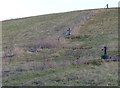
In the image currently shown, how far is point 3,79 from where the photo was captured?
12.3 m

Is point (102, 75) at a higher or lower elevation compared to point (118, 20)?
lower

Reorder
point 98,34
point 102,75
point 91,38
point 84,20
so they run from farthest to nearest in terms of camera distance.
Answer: point 84,20
point 98,34
point 91,38
point 102,75

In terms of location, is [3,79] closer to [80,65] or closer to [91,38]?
[80,65]

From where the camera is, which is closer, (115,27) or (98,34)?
(98,34)

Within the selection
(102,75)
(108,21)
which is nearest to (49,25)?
(108,21)

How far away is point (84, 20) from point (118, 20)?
16.0 feet

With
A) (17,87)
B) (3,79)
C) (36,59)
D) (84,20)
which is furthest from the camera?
(84,20)

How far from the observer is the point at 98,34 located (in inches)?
1102

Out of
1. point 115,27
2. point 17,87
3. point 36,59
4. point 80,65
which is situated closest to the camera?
point 17,87

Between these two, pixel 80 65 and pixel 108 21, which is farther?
pixel 108 21

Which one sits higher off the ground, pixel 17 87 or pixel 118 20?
pixel 118 20

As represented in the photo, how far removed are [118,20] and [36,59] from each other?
61.8ft

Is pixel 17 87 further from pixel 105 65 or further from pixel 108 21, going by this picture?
pixel 108 21

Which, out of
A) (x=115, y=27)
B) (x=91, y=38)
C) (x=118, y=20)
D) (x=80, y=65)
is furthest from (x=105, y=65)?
(x=118, y=20)
